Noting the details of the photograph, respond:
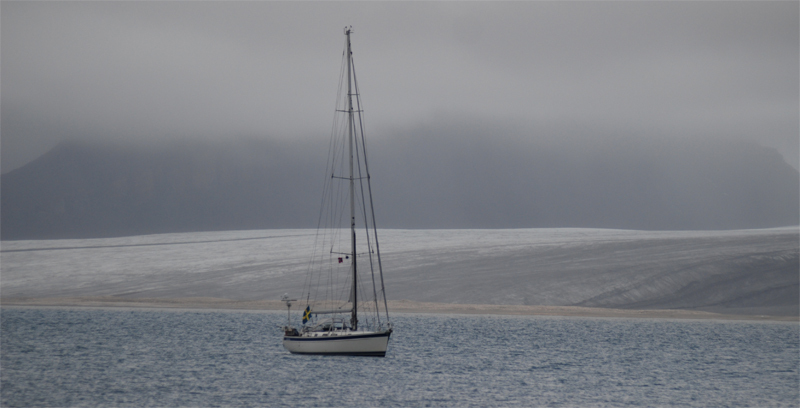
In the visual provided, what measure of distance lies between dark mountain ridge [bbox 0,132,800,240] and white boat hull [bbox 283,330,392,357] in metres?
109

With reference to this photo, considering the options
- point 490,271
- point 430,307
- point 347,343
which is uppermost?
point 490,271

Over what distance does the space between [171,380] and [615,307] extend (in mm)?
45809

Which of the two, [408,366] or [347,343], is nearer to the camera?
[347,343]

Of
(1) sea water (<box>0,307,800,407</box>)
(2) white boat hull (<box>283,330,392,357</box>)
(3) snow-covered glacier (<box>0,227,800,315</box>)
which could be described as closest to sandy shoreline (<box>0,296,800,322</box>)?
(3) snow-covered glacier (<box>0,227,800,315</box>)

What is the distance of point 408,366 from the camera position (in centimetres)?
3788

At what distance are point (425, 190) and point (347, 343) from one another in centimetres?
12004

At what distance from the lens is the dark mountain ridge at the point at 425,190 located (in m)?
149

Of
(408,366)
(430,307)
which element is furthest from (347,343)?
(430,307)

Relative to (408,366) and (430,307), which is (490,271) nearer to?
(430,307)

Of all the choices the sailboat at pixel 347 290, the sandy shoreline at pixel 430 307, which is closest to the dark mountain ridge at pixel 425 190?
the sailboat at pixel 347 290

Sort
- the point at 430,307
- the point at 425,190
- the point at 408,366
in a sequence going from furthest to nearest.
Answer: the point at 425,190
the point at 430,307
the point at 408,366

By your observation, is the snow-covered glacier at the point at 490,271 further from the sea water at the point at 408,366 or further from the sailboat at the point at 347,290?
the sea water at the point at 408,366

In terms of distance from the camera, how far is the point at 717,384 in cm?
3538

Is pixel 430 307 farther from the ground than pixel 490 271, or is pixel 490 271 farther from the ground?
pixel 490 271
